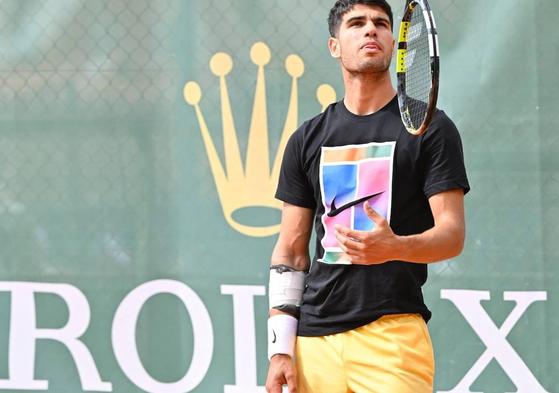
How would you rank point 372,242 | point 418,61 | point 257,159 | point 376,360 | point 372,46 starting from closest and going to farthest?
point 372,242, point 376,360, point 372,46, point 418,61, point 257,159

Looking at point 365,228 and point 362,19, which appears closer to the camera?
point 365,228

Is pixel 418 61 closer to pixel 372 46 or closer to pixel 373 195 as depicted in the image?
pixel 372 46

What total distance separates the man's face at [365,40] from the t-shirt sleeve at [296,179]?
260 mm

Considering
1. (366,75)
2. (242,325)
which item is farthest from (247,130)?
(366,75)

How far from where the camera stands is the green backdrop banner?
13.6 feet

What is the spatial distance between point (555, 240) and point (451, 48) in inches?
35.6

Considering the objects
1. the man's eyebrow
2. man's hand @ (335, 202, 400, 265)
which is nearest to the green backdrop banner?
the man's eyebrow

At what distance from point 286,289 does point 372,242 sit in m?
0.56

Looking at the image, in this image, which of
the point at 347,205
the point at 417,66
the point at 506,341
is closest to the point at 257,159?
the point at 417,66

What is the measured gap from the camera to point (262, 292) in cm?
423

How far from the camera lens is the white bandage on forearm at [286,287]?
2844 millimetres

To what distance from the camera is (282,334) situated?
2.77m

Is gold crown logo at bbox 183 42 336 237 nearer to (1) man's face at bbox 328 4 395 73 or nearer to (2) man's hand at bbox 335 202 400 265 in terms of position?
(1) man's face at bbox 328 4 395 73

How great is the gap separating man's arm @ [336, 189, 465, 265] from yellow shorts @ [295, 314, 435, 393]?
0.68 feet
